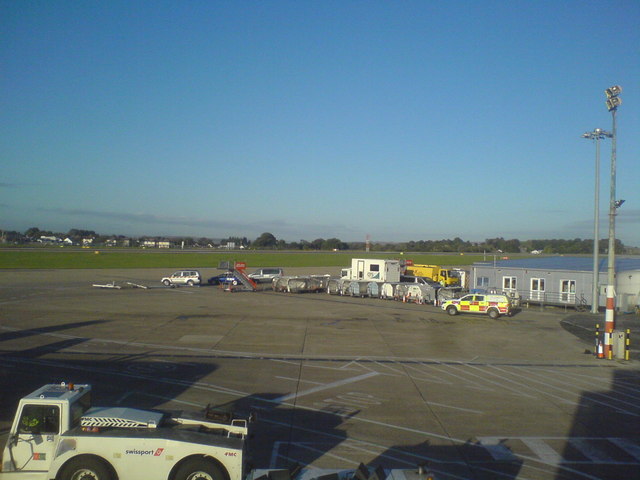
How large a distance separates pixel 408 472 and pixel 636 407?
11.0 meters

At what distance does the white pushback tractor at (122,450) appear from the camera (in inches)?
291

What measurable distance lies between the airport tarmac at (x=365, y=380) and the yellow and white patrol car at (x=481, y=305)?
97 centimetres

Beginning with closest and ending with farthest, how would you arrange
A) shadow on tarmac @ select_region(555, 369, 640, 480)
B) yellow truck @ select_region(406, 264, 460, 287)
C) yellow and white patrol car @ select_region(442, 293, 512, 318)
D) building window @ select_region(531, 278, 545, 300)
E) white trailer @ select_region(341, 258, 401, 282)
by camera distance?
1. shadow on tarmac @ select_region(555, 369, 640, 480)
2. yellow and white patrol car @ select_region(442, 293, 512, 318)
3. building window @ select_region(531, 278, 545, 300)
4. white trailer @ select_region(341, 258, 401, 282)
5. yellow truck @ select_region(406, 264, 460, 287)

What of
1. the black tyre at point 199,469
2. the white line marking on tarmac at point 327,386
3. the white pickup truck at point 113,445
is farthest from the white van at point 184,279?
the black tyre at point 199,469

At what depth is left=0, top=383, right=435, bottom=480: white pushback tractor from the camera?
7.39m

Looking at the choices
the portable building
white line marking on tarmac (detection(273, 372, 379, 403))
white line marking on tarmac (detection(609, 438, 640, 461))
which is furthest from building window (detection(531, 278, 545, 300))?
white line marking on tarmac (detection(609, 438, 640, 461))

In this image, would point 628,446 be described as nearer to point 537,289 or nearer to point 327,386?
point 327,386

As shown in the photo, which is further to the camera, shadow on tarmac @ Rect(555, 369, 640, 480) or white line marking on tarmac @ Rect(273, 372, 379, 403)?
white line marking on tarmac @ Rect(273, 372, 379, 403)

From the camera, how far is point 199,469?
7.40 metres

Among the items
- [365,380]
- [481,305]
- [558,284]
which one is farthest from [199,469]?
[558,284]

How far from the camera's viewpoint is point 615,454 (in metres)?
11.1

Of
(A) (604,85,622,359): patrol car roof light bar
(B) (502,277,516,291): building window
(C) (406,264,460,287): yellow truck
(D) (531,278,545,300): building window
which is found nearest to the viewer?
(A) (604,85,622,359): patrol car roof light bar

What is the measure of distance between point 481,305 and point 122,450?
31.6m

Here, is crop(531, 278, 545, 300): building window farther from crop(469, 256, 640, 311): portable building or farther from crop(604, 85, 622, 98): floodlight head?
crop(604, 85, 622, 98): floodlight head
